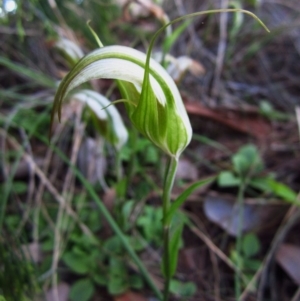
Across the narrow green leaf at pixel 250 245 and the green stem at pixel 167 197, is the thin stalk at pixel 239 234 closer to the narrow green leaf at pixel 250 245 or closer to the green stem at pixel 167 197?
the narrow green leaf at pixel 250 245

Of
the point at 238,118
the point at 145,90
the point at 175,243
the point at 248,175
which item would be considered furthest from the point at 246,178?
the point at 145,90

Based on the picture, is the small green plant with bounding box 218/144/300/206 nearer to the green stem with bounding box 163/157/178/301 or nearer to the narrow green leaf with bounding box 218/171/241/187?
the narrow green leaf with bounding box 218/171/241/187

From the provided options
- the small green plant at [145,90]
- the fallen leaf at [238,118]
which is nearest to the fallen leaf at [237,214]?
the fallen leaf at [238,118]

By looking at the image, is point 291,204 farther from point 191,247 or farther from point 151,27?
point 151,27

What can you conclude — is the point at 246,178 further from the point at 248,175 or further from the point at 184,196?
the point at 184,196

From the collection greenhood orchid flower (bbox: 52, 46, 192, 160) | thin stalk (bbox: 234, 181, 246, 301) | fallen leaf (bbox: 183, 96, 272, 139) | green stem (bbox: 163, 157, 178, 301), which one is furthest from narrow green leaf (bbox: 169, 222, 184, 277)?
fallen leaf (bbox: 183, 96, 272, 139)

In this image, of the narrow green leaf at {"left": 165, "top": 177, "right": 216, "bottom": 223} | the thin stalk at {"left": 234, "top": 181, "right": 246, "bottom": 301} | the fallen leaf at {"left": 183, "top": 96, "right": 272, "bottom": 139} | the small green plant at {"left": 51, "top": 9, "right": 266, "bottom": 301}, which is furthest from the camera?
the fallen leaf at {"left": 183, "top": 96, "right": 272, "bottom": 139}

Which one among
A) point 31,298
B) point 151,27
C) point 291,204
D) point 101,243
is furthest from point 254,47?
point 31,298
